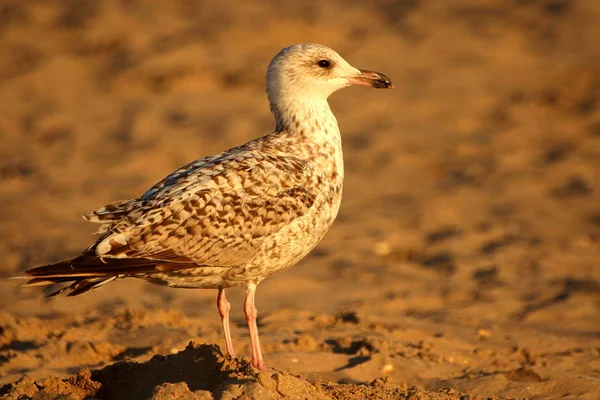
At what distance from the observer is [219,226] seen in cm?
693

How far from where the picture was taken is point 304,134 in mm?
7582

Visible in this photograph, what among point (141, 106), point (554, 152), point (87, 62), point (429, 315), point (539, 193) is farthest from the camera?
point (87, 62)

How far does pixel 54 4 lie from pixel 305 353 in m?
13.0

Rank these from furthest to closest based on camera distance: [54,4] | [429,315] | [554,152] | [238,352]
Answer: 1. [54,4]
2. [554,152]
3. [429,315]
4. [238,352]

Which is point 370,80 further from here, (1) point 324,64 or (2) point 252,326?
(2) point 252,326

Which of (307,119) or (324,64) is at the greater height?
(324,64)

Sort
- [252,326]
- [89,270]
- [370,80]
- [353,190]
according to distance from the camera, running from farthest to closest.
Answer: [353,190] → [370,80] → [252,326] → [89,270]

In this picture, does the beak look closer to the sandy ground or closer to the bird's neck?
the bird's neck

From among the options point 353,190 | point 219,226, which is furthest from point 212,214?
point 353,190

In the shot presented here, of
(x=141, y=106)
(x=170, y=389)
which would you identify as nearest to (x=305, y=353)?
(x=170, y=389)

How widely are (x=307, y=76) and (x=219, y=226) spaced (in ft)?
4.89

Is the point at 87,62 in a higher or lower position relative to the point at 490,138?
higher

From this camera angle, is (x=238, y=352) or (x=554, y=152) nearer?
(x=238, y=352)

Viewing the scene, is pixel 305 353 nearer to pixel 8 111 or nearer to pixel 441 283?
pixel 441 283
